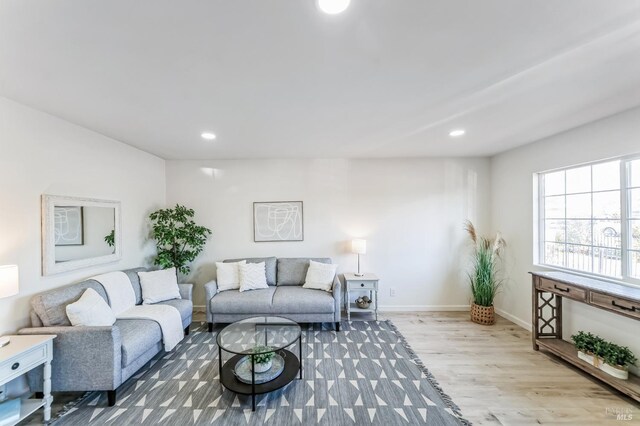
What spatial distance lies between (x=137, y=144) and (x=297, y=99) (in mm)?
2646

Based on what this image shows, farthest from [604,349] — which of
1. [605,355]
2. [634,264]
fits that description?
[634,264]

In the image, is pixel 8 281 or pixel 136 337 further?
pixel 136 337

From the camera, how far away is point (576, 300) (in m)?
2.47

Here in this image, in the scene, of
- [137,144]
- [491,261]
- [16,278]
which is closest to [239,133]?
[137,144]

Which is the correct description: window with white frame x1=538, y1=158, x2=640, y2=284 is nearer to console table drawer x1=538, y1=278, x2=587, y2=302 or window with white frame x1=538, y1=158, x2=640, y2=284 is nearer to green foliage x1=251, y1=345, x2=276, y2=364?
console table drawer x1=538, y1=278, x2=587, y2=302

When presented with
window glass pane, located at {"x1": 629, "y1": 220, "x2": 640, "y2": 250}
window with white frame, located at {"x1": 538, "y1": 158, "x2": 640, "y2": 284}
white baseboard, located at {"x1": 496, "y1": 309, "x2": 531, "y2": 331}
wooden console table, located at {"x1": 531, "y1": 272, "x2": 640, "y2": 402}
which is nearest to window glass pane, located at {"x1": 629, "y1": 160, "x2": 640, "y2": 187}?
window with white frame, located at {"x1": 538, "y1": 158, "x2": 640, "y2": 284}

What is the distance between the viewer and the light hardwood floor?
198 centimetres

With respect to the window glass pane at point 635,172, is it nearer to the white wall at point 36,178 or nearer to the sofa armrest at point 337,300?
the sofa armrest at point 337,300

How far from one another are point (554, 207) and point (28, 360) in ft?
18.0

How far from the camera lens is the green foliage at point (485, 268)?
12.1ft

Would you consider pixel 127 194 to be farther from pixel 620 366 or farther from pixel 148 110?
pixel 620 366

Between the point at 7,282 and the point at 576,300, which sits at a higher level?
the point at 7,282

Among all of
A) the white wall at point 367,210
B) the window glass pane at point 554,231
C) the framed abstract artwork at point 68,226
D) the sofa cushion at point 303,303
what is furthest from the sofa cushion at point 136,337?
the window glass pane at point 554,231

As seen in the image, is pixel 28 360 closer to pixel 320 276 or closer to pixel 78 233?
pixel 78 233
